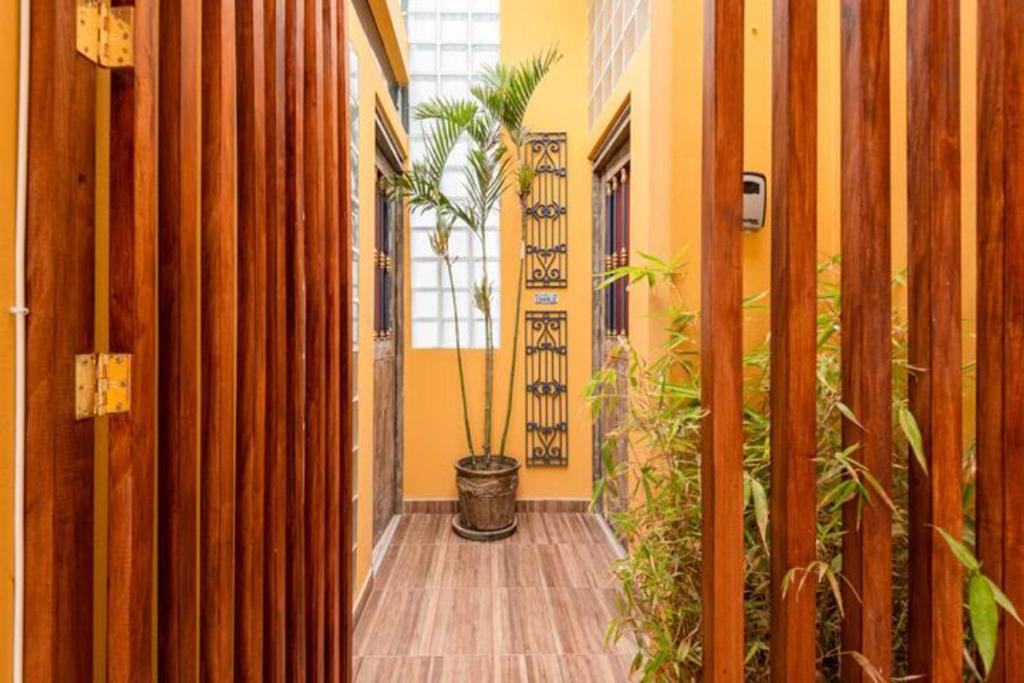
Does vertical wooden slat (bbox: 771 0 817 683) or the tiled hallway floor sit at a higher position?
vertical wooden slat (bbox: 771 0 817 683)

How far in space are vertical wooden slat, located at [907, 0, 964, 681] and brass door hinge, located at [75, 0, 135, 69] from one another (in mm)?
1342

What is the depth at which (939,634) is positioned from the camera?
880 mm

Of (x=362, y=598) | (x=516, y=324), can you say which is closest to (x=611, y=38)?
(x=516, y=324)

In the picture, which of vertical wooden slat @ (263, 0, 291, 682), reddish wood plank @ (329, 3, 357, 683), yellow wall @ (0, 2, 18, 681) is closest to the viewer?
yellow wall @ (0, 2, 18, 681)

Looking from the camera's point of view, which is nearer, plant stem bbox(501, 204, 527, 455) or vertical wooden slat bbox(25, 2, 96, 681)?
vertical wooden slat bbox(25, 2, 96, 681)

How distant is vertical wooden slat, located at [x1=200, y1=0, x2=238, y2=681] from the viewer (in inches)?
39.1

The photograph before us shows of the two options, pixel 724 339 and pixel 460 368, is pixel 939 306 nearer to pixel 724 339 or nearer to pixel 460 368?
pixel 724 339

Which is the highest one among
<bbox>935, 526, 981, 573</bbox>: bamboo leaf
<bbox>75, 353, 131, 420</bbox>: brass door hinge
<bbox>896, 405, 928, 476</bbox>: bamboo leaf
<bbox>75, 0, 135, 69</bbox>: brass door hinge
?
<bbox>75, 0, 135, 69</bbox>: brass door hinge

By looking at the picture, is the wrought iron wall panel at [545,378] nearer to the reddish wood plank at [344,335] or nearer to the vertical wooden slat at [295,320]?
the reddish wood plank at [344,335]

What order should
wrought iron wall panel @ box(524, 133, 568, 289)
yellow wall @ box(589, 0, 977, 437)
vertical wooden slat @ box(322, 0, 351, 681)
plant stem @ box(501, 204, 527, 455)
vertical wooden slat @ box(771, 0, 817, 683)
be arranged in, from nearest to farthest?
vertical wooden slat @ box(771, 0, 817, 683) < yellow wall @ box(589, 0, 977, 437) < vertical wooden slat @ box(322, 0, 351, 681) < plant stem @ box(501, 204, 527, 455) < wrought iron wall panel @ box(524, 133, 568, 289)

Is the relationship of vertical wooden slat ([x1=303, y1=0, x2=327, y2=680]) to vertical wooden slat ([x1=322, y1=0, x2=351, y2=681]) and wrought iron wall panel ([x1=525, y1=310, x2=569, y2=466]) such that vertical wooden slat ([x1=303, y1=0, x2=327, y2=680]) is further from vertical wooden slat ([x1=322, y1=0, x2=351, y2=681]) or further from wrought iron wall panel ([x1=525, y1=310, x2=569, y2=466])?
wrought iron wall panel ([x1=525, y1=310, x2=569, y2=466])

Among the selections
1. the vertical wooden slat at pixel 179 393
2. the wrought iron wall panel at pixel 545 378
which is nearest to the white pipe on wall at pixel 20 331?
the vertical wooden slat at pixel 179 393

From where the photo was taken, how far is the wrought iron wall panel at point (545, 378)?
130 inches

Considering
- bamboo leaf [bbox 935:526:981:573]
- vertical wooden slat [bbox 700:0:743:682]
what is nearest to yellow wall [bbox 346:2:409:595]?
vertical wooden slat [bbox 700:0:743:682]
